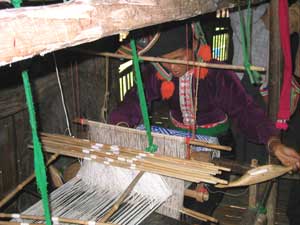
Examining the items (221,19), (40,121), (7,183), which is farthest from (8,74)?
(221,19)

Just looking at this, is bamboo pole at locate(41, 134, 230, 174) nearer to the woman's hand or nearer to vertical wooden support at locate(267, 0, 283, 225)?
the woman's hand

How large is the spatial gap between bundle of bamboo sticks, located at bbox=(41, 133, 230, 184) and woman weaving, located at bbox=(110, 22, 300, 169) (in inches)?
30.6

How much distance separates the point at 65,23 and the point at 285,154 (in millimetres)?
1708

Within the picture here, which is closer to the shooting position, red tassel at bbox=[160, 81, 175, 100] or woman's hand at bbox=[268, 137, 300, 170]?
woman's hand at bbox=[268, 137, 300, 170]

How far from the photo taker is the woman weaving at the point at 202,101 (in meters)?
2.34

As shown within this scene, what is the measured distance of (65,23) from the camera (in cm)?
79

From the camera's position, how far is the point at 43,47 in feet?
2.42

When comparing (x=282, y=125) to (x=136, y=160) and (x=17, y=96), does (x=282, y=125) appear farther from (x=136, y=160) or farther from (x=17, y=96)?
(x=17, y=96)

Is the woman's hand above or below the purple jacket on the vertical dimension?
below

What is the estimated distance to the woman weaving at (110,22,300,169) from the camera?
2338mm

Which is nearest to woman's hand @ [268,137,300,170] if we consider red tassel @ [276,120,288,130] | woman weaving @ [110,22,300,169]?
woman weaving @ [110,22,300,169]

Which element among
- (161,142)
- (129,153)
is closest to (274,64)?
(161,142)

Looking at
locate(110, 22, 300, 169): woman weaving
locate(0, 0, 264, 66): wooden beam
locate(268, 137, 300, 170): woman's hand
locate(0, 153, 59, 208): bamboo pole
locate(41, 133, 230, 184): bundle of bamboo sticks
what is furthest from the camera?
locate(110, 22, 300, 169): woman weaving

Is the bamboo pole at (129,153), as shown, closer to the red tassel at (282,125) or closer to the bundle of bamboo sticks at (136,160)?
the bundle of bamboo sticks at (136,160)
